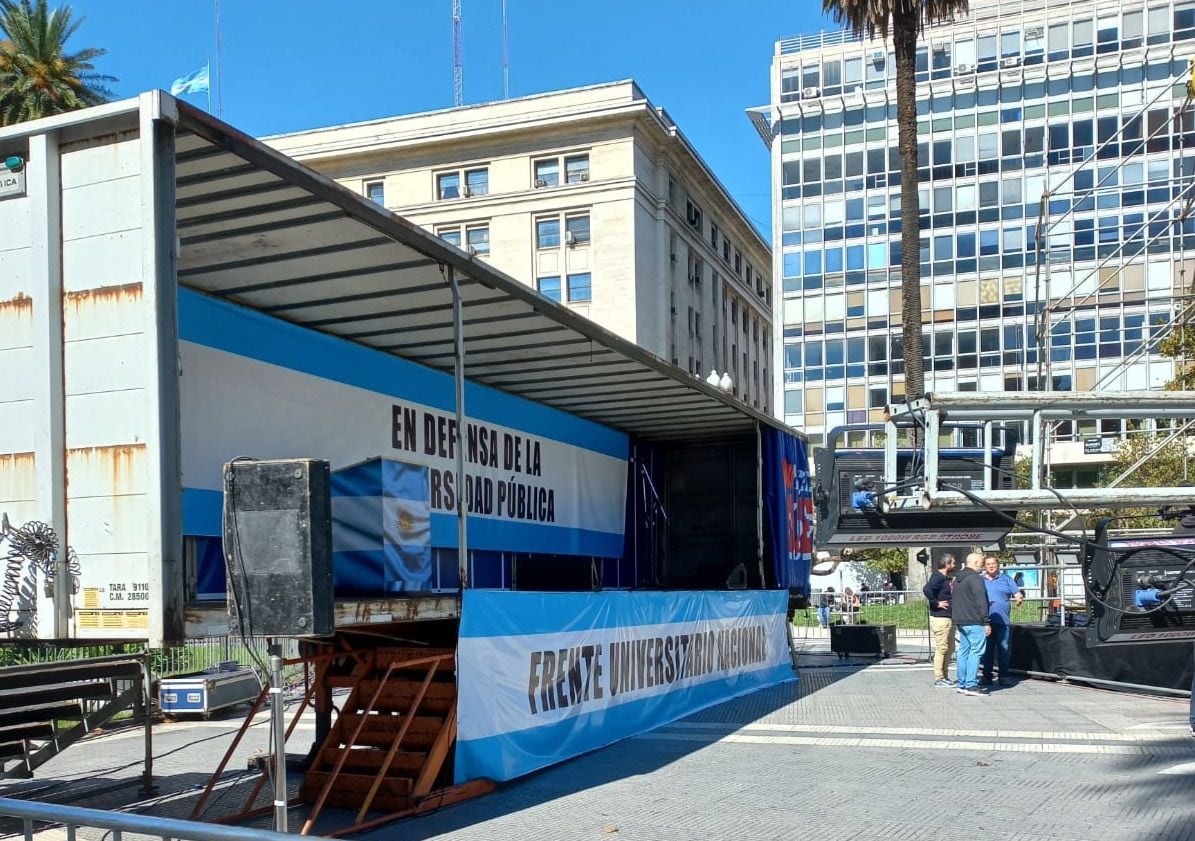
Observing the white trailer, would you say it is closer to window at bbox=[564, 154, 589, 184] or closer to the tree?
the tree

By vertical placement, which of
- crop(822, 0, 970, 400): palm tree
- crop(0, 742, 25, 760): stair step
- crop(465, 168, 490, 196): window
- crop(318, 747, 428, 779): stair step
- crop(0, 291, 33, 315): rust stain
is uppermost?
crop(465, 168, 490, 196): window

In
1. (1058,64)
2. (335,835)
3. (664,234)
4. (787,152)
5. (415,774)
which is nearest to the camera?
(335,835)

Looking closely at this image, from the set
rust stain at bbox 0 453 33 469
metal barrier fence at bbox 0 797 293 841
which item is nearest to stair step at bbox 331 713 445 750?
rust stain at bbox 0 453 33 469

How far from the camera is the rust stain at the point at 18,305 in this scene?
21.2ft

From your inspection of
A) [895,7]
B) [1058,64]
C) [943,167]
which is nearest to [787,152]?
[943,167]

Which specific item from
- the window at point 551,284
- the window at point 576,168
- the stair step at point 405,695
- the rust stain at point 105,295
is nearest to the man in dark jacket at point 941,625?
the stair step at point 405,695

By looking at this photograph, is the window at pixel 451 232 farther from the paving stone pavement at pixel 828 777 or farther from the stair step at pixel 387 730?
the stair step at pixel 387 730

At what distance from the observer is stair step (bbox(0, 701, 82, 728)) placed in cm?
877

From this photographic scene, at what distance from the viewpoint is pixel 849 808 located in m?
8.03

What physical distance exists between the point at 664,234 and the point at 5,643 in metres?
53.9

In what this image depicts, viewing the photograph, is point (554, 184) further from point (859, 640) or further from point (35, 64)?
point (859, 640)

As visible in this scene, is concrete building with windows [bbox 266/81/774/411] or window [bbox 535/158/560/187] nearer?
concrete building with windows [bbox 266/81/774/411]

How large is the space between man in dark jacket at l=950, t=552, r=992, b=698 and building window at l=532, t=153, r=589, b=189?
146 feet

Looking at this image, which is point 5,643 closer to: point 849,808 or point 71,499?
point 71,499
